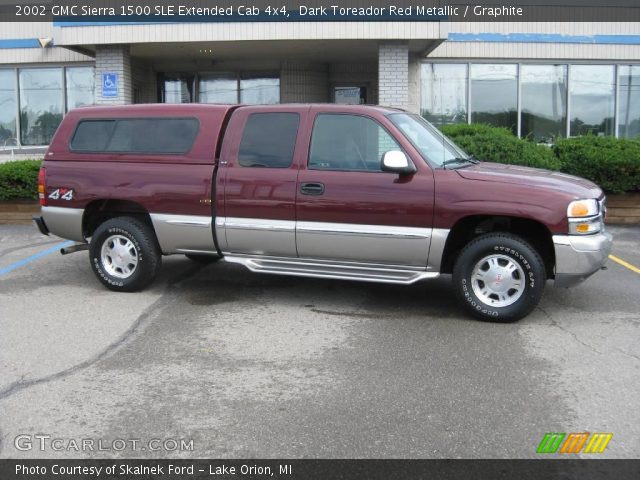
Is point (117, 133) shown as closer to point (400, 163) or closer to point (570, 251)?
point (400, 163)

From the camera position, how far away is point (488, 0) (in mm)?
17016

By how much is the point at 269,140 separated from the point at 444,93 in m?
11.7

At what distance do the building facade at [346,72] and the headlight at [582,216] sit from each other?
9.89 metres

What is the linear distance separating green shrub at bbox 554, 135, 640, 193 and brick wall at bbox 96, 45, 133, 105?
32.3 feet

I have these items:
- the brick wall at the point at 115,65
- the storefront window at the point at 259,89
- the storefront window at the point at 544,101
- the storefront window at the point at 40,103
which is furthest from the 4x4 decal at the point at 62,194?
the storefront window at the point at 544,101

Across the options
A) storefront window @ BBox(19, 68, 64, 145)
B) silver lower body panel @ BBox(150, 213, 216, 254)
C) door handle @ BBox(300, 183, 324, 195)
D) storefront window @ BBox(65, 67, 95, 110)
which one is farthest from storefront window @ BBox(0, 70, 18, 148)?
door handle @ BBox(300, 183, 324, 195)

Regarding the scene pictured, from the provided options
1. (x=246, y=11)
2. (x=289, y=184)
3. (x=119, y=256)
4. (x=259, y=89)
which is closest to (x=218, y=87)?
(x=259, y=89)

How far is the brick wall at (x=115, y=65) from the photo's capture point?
52.9 ft

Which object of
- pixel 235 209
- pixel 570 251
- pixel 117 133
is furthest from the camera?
pixel 117 133

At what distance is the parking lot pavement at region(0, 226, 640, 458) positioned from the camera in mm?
3979

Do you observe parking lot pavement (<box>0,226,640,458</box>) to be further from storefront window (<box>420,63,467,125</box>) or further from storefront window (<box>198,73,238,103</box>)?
storefront window (<box>198,73,238,103</box>)

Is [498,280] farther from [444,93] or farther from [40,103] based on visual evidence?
[40,103]

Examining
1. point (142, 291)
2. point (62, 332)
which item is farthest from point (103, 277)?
point (62, 332)

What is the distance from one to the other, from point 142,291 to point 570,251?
4.33 metres
